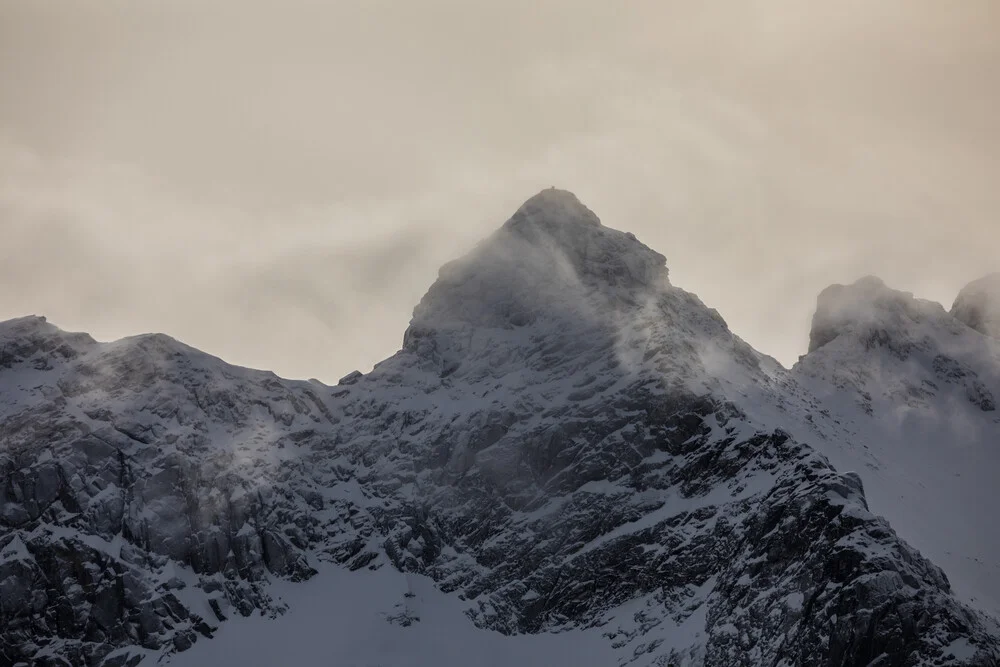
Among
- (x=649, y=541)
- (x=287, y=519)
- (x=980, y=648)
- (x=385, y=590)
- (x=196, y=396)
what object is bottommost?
(x=980, y=648)

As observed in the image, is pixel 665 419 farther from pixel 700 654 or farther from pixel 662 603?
pixel 700 654

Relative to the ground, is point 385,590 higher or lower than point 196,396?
lower

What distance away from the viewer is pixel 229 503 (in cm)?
18675

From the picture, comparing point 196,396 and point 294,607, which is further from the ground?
point 196,396

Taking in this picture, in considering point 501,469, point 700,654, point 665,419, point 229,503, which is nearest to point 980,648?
point 700,654

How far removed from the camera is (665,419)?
18762cm

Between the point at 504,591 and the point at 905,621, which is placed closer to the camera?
the point at 905,621

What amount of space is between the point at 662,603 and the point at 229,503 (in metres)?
63.4

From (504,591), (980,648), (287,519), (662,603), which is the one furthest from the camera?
(287,519)

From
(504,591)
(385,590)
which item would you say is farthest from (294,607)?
(504,591)

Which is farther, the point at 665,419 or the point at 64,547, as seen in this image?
the point at 665,419

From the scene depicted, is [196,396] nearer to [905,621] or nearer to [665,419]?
[665,419]

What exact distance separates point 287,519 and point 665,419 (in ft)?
185

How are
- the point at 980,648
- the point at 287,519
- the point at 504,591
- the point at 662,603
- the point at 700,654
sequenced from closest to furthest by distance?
the point at 980,648 < the point at 700,654 < the point at 662,603 < the point at 504,591 < the point at 287,519
